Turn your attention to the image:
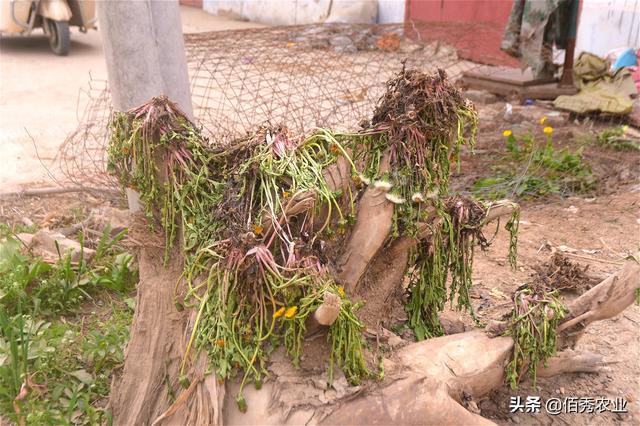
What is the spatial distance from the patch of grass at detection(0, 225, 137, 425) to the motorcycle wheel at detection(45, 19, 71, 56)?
640cm

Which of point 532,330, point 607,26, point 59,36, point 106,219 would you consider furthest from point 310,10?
point 532,330

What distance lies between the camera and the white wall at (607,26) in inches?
265

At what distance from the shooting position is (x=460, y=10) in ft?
29.9

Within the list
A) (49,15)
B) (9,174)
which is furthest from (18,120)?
(49,15)

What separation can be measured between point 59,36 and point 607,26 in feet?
23.1

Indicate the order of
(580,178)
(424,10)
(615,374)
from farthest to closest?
(424,10) → (580,178) → (615,374)

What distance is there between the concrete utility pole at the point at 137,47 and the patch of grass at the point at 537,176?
87.8 inches

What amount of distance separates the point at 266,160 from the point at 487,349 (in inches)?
38.8

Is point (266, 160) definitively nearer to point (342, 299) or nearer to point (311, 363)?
point (342, 299)

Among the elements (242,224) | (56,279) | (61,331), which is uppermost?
(242,224)

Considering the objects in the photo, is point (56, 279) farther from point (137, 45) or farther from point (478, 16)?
point (478, 16)

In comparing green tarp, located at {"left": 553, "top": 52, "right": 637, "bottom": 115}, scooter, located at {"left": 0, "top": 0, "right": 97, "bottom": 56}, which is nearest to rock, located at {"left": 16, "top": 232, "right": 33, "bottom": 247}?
green tarp, located at {"left": 553, "top": 52, "right": 637, "bottom": 115}

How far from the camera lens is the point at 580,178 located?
15.2 feet

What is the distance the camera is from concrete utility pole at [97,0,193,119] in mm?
3273
